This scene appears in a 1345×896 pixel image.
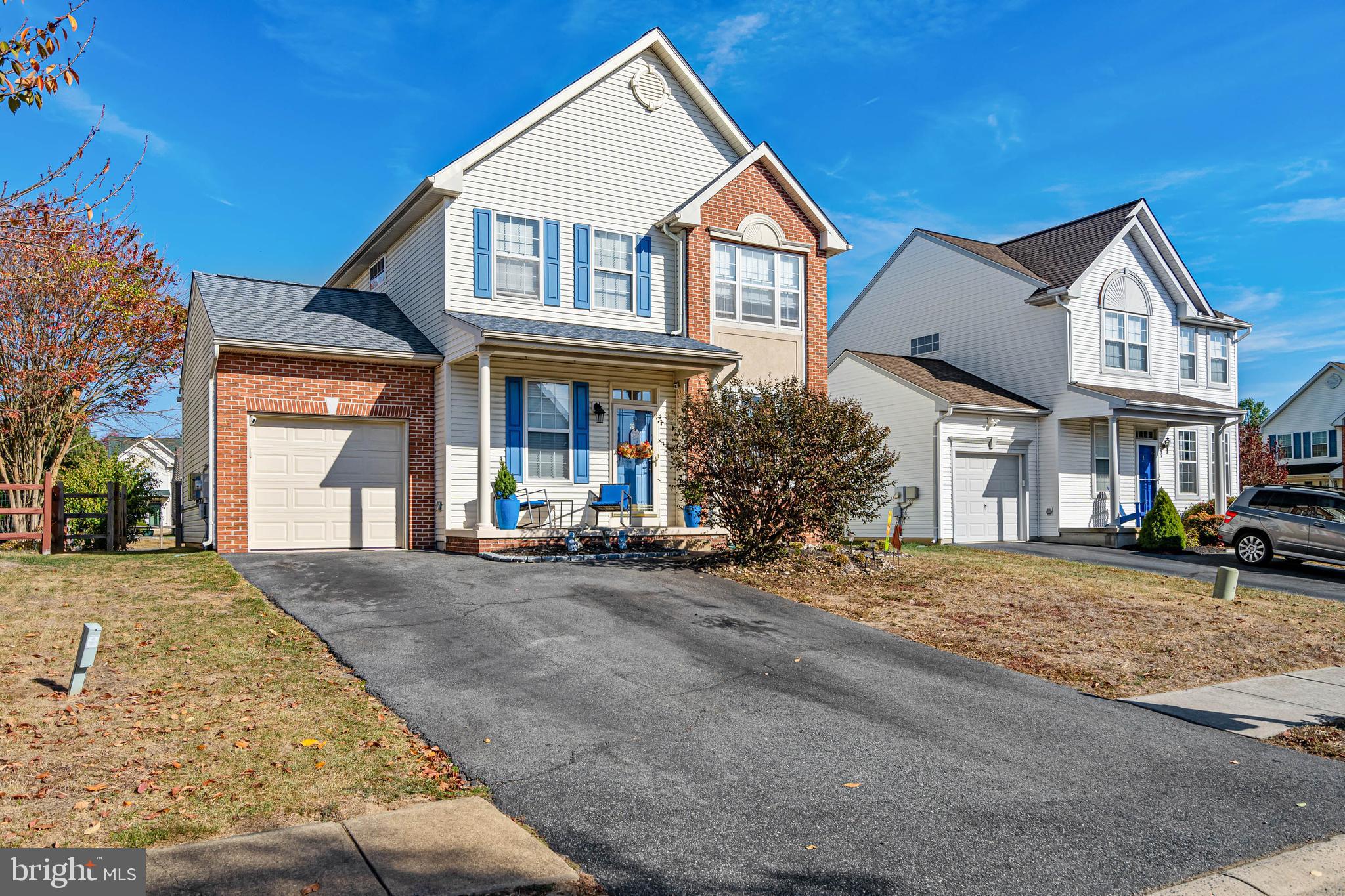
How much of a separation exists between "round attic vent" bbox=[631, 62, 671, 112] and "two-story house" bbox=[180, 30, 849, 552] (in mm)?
45

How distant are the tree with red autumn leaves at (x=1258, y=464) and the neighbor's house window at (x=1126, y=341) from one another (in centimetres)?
2073

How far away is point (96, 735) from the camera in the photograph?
597cm

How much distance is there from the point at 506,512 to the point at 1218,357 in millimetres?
23600

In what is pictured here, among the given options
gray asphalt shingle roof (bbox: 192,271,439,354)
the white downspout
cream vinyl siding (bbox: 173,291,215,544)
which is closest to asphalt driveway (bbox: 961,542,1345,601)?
the white downspout

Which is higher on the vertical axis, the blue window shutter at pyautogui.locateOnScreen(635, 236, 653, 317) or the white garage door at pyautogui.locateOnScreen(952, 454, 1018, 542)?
the blue window shutter at pyautogui.locateOnScreen(635, 236, 653, 317)

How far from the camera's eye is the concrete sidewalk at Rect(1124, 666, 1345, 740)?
780 centimetres

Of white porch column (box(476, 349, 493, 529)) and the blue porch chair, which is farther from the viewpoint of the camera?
the blue porch chair

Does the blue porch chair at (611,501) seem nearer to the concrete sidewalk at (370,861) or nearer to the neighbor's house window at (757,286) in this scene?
the neighbor's house window at (757,286)

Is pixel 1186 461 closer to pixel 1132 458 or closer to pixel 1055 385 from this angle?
pixel 1132 458

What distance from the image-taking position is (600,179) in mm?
17578

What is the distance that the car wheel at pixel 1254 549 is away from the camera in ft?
62.7

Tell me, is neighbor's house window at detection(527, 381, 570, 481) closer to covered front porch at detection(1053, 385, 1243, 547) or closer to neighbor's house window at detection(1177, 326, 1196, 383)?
covered front porch at detection(1053, 385, 1243, 547)

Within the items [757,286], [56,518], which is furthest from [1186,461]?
[56,518]

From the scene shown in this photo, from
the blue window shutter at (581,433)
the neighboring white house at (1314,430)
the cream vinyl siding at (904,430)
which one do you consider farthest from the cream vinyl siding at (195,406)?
the neighboring white house at (1314,430)
